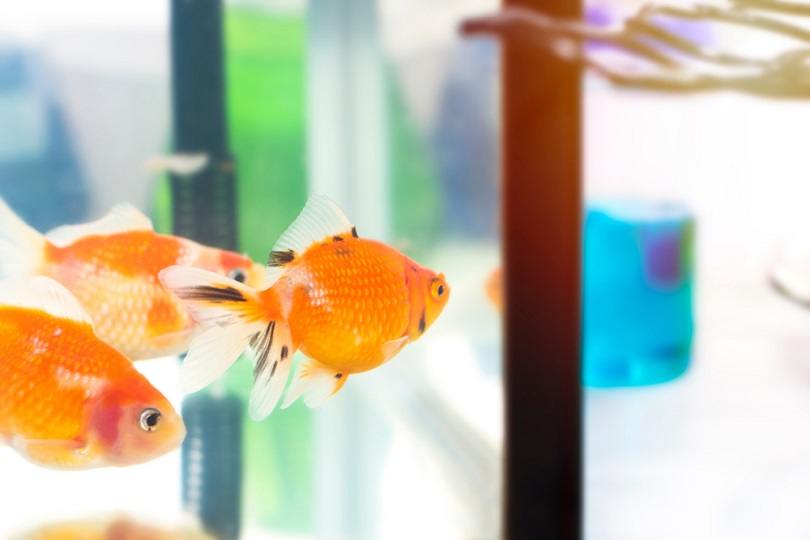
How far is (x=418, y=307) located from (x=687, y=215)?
22.2 inches

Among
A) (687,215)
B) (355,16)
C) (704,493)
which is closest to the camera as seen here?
(355,16)

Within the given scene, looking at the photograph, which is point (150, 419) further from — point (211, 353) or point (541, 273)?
point (541, 273)

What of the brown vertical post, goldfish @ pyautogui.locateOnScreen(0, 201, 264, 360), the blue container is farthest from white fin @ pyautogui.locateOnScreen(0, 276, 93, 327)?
the blue container

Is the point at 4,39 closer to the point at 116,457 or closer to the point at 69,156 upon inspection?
the point at 69,156

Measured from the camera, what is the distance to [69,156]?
→ 49 centimetres

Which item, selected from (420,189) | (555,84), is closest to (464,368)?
(420,189)

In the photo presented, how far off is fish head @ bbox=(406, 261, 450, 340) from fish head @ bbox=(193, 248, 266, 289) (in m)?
0.04

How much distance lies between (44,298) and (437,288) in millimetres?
109

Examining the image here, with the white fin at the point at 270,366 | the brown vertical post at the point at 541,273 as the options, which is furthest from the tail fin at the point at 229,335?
the brown vertical post at the point at 541,273

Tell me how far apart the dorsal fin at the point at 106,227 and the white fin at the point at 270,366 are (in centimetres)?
5

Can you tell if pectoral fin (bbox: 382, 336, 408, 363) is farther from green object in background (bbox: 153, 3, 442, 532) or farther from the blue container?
the blue container

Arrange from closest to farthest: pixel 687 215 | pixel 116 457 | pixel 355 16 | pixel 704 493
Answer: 1. pixel 116 457
2. pixel 355 16
3. pixel 704 493
4. pixel 687 215

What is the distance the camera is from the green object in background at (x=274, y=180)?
0.30 metres

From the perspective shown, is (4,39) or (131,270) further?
(4,39)
